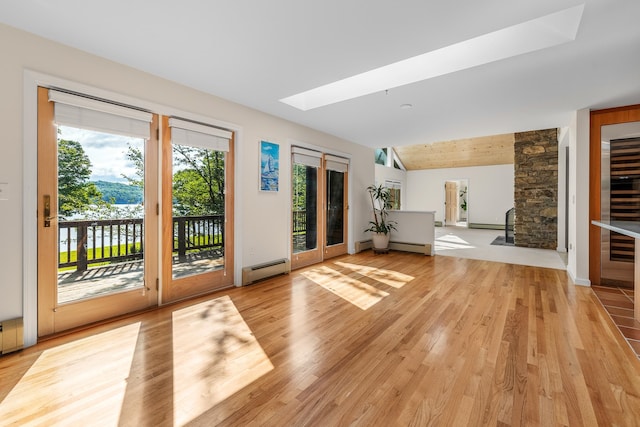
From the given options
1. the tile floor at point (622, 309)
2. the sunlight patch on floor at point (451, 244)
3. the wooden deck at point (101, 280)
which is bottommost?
the tile floor at point (622, 309)

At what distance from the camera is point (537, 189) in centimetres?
698

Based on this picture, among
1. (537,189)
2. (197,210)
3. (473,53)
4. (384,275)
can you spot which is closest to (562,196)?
(537,189)

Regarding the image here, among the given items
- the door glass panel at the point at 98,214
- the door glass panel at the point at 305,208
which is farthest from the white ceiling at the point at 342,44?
the door glass panel at the point at 305,208

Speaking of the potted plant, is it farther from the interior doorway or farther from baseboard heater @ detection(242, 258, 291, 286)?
the interior doorway

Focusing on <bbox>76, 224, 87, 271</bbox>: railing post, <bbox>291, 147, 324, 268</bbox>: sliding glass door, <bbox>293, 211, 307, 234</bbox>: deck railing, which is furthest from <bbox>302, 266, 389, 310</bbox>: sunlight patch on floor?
<bbox>76, 224, 87, 271</bbox>: railing post

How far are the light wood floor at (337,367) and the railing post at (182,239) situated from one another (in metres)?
0.56

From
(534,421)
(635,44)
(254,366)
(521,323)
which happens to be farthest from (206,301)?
(635,44)

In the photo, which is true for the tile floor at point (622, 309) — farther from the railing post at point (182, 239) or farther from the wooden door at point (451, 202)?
the wooden door at point (451, 202)

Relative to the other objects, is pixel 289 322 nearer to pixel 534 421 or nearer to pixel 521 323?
pixel 534 421

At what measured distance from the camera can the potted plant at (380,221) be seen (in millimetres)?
6438

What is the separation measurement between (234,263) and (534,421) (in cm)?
335

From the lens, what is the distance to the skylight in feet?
7.61

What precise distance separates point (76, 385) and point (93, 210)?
1.56 metres

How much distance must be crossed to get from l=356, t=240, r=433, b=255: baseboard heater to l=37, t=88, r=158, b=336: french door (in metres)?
4.49
